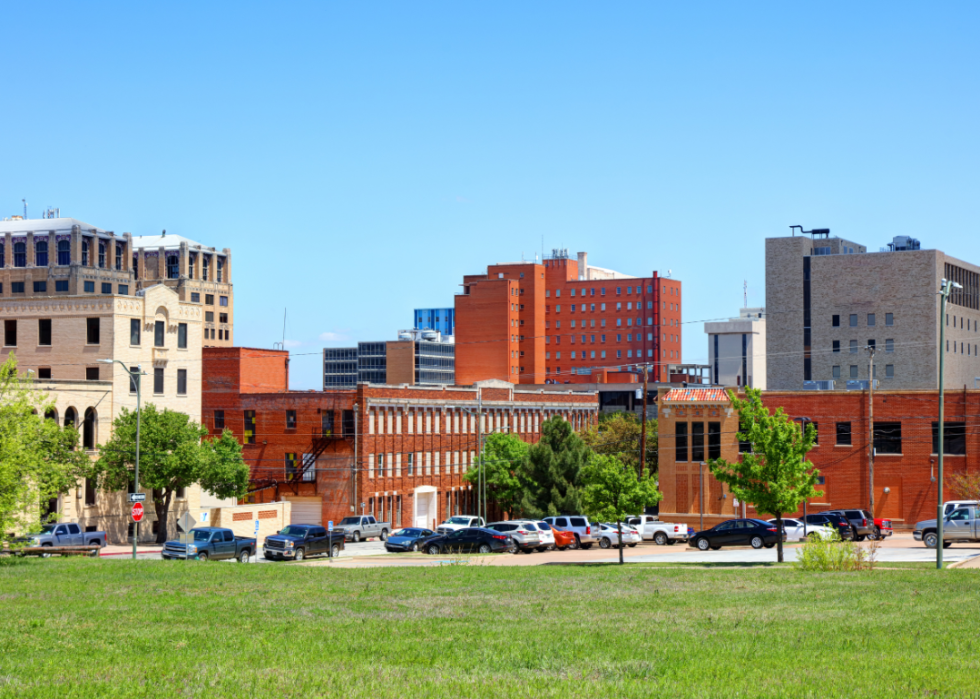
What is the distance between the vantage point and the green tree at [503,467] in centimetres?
8956

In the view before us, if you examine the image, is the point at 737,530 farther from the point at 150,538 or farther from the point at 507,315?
the point at 507,315

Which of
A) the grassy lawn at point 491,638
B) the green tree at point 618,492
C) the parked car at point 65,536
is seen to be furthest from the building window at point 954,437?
the parked car at point 65,536

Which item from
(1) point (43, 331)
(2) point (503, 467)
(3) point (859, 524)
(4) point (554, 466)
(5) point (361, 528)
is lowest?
(5) point (361, 528)

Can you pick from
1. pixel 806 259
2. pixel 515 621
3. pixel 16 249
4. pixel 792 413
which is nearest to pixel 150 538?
pixel 792 413

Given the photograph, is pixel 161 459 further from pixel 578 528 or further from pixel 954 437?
pixel 954 437

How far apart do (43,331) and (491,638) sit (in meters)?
61.7

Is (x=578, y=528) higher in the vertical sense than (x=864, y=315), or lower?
lower

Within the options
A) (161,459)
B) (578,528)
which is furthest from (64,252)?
(578,528)

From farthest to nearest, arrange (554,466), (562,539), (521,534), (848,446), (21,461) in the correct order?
(554,466) < (848,446) < (562,539) < (521,534) < (21,461)

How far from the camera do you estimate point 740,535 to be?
53.2 meters

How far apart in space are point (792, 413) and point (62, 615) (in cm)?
5801

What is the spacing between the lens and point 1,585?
2705 centimetres

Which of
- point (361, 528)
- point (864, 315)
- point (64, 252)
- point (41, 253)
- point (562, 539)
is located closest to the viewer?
point (562, 539)

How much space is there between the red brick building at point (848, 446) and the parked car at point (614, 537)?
14248 millimetres
